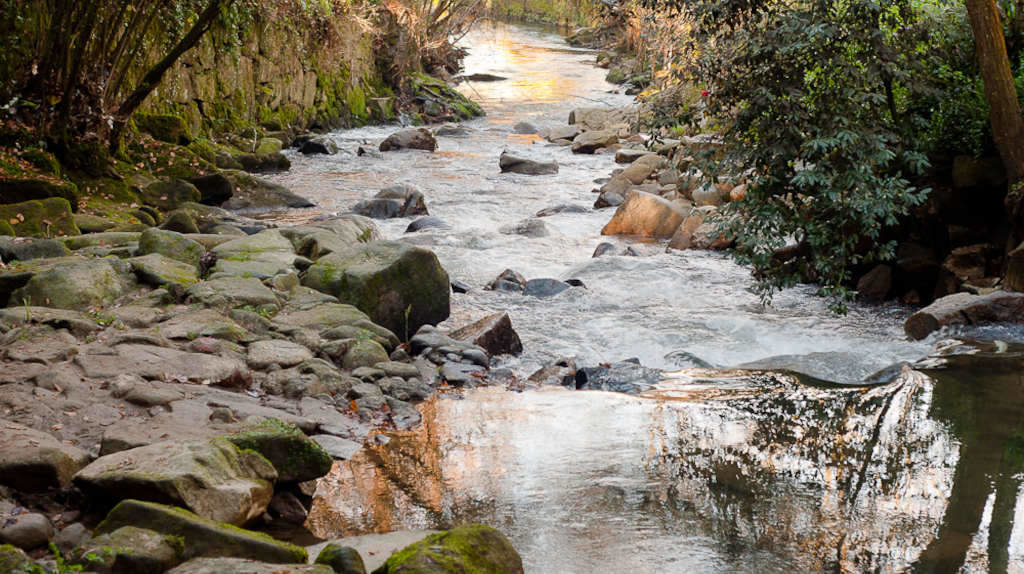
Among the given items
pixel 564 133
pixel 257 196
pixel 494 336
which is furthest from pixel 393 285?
pixel 564 133

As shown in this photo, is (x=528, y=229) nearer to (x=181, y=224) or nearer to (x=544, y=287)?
(x=544, y=287)

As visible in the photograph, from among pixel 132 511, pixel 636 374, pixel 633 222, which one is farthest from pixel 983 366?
pixel 633 222

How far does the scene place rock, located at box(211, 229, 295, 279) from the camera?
7.22 metres

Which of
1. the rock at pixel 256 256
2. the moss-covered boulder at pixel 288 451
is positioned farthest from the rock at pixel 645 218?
the moss-covered boulder at pixel 288 451

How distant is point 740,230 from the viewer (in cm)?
755

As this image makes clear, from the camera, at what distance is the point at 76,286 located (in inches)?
239

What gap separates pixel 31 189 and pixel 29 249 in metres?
2.19

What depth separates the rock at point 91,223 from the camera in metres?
8.65

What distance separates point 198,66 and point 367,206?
178 inches

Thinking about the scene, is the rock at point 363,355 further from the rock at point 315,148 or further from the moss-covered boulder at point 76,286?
the rock at point 315,148

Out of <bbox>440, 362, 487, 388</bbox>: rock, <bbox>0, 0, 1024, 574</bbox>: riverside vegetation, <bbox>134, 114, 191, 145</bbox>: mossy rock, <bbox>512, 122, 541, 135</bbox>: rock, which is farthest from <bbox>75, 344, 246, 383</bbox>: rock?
<bbox>512, 122, 541, 135</bbox>: rock

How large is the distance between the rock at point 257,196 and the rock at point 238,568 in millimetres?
9663

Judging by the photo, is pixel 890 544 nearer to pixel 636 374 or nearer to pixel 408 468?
pixel 408 468

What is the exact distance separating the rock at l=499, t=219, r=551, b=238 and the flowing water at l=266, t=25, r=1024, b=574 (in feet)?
8.74
